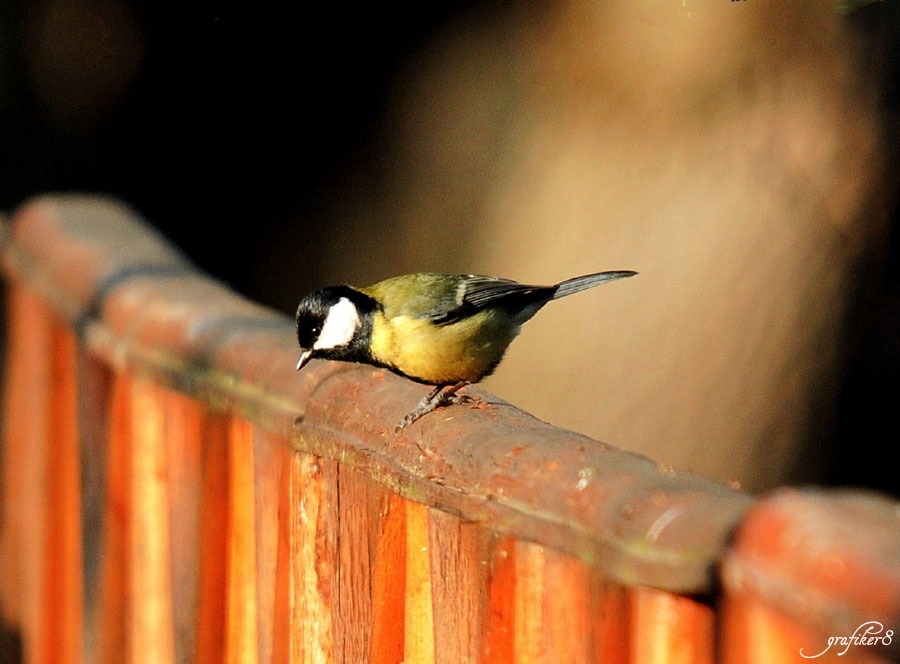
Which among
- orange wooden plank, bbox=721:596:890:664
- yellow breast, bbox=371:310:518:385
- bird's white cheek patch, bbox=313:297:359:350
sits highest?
orange wooden plank, bbox=721:596:890:664

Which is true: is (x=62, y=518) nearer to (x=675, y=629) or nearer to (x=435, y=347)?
(x=435, y=347)

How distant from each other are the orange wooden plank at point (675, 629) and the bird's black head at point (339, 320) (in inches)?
59.2

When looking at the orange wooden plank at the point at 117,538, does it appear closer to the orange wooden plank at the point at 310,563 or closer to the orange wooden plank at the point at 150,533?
the orange wooden plank at the point at 150,533

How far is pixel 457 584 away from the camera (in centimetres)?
152

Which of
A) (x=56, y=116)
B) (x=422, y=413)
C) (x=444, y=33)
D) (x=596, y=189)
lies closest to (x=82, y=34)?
(x=56, y=116)

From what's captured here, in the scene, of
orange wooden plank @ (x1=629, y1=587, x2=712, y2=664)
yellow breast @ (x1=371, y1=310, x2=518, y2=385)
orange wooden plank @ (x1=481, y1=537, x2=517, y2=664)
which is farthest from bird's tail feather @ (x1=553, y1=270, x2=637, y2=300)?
orange wooden plank @ (x1=629, y1=587, x2=712, y2=664)

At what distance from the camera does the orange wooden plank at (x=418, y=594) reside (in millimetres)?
1626

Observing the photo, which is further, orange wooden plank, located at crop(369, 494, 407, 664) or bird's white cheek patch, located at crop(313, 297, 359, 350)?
bird's white cheek patch, located at crop(313, 297, 359, 350)

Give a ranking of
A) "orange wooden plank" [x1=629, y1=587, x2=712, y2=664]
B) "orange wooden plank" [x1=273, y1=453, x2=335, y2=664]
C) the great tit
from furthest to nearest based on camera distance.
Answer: the great tit
"orange wooden plank" [x1=273, y1=453, x2=335, y2=664]
"orange wooden plank" [x1=629, y1=587, x2=712, y2=664]

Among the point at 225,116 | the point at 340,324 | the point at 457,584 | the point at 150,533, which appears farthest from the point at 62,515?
the point at 225,116

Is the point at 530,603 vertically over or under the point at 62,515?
over

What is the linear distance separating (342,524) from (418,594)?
171 mm

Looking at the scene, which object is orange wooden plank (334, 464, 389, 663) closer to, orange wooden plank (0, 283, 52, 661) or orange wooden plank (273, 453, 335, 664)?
orange wooden plank (273, 453, 335, 664)

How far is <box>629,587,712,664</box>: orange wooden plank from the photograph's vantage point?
114 cm
